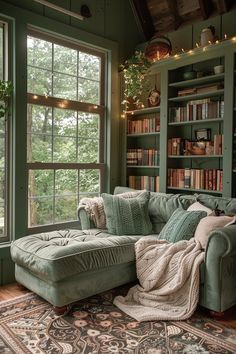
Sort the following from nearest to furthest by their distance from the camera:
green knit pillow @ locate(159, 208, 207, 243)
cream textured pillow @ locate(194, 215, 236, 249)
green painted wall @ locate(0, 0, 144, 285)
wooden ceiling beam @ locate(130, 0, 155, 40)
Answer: cream textured pillow @ locate(194, 215, 236, 249) < green knit pillow @ locate(159, 208, 207, 243) < green painted wall @ locate(0, 0, 144, 285) < wooden ceiling beam @ locate(130, 0, 155, 40)

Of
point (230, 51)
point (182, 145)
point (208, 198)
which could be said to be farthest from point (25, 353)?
point (230, 51)

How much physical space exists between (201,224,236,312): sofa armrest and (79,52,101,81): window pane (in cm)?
259

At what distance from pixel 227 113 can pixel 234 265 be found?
1.56 m

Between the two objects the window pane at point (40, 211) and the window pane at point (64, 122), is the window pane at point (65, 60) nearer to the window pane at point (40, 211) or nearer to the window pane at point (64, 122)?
the window pane at point (64, 122)

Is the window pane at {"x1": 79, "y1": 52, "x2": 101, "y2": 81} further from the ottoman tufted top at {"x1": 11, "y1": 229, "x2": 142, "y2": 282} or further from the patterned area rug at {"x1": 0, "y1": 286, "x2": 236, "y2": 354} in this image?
the patterned area rug at {"x1": 0, "y1": 286, "x2": 236, "y2": 354}

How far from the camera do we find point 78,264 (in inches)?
98.1

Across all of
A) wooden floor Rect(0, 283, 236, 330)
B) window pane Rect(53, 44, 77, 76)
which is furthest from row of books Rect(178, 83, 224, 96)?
wooden floor Rect(0, 283, 236, 330)

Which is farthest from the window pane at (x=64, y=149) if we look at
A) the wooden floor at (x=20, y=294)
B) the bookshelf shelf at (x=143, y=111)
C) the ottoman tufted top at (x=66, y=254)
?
the wooden floor at (x=20, y=294)

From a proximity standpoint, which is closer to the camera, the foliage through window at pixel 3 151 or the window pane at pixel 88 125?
the foliage through window at pixel 3 151

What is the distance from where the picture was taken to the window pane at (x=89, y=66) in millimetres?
3936

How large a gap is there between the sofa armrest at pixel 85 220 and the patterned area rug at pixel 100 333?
101 cm

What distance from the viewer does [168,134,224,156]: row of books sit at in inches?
136

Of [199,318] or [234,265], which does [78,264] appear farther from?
[234,265]

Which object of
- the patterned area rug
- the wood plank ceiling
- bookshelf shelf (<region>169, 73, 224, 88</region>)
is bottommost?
the patterned area rug
